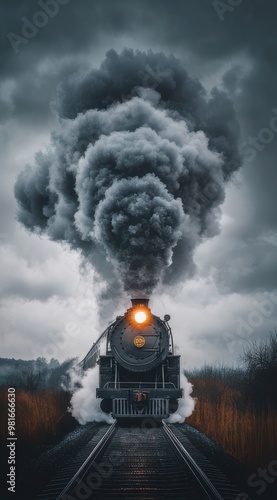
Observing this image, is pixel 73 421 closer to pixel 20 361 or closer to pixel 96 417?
pixel 96 417

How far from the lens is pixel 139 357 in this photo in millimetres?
10812

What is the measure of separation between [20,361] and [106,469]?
48.8m

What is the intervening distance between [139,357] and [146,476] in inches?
212

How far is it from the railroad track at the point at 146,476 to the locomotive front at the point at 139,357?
118 inches

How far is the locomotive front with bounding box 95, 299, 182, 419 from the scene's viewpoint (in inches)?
423

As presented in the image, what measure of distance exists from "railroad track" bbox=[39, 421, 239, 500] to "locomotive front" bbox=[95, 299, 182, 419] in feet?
9.86

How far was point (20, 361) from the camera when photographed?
52.1m

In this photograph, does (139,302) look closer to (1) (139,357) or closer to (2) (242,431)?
(1) (139,357)

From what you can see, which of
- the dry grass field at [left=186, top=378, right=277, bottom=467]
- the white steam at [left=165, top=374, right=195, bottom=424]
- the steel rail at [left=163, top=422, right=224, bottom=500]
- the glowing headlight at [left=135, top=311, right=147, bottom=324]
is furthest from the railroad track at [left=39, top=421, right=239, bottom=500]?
the white steam at [left=165, top=374, right=195, bottom=424]

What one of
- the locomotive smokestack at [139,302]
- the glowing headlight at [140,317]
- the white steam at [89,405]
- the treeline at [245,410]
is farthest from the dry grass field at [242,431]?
the locomotive smokestack at [139,302]

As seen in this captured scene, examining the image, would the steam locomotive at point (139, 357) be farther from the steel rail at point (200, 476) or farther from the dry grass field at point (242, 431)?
the steel rail at point (200, 476)

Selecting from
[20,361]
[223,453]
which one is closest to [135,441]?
[223,453]

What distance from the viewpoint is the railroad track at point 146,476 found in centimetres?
472

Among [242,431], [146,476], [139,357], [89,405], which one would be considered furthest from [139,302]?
[146,476]
